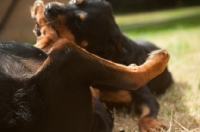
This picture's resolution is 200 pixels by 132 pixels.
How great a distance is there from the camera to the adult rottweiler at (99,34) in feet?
9.98

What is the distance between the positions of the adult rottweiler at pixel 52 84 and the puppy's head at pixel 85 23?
100 centimetres

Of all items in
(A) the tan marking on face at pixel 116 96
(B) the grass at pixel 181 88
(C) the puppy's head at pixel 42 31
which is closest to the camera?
(B) the grass at pixel 181 88

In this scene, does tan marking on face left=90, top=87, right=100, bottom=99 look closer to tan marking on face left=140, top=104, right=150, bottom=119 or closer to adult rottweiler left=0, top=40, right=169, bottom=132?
tan marking on face left=140, top=104, right=150, bottom=119

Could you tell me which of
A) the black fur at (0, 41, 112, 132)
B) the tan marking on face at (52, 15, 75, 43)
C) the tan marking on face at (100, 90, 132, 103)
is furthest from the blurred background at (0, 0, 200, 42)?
the black fur at (0, 41, 112, 132)

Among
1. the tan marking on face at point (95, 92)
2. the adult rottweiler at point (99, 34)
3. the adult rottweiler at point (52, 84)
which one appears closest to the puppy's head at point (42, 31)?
the adult rottweiler at point (99, 34)

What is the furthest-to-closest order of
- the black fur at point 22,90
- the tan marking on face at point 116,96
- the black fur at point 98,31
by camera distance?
1. the black fur at point 98,31
2. the tan marking on face at point 116,96
3. the black fur at point 22,90

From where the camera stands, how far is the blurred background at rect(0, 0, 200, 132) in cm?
280

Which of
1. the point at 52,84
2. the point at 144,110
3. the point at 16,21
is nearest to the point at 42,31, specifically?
the point at 144,110

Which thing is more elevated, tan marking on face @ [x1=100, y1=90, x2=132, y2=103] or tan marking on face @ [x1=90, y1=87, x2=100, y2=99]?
tan marking on face @ [x1=90, y1=87, x2=100, y2=99]

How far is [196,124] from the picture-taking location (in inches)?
99.2

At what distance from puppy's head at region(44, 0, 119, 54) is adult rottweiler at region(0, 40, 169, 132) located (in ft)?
3.29

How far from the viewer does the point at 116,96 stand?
3072 millimetres

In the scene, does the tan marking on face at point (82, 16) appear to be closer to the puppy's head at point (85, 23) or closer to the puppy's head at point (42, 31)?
the puppy's head at point (85, 23)

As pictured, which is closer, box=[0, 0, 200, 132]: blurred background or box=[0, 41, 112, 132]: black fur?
box=[0, 41, 112, 132]: black fur
